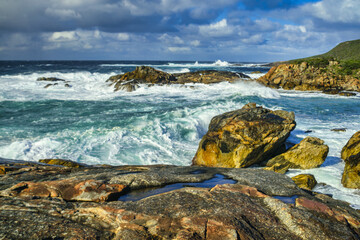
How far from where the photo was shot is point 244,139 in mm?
11234

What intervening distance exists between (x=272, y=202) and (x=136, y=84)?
3637 cm

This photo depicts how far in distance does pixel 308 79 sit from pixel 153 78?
2859 centimetres

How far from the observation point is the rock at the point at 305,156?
417 inches

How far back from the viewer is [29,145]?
13273 millimetres

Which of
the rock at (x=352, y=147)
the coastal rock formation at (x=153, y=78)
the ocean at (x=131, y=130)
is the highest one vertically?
the coastal rock formation at (x=153, y=78)

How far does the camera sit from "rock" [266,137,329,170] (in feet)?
34.7

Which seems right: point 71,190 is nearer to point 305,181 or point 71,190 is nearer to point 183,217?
point 183,217

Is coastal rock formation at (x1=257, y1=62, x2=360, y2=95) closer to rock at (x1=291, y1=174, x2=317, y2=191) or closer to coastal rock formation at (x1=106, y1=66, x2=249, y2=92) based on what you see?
coastal rock formation at (x1=106, y1=66, x2=249, y2=92)

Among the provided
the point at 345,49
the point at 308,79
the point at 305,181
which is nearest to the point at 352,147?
the point at 305,181

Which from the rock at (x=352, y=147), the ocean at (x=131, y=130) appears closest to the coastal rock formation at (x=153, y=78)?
the ocean at (x=131, y=130)

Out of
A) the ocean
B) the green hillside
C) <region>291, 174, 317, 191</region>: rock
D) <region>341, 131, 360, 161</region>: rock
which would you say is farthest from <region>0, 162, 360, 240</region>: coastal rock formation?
the green hillside

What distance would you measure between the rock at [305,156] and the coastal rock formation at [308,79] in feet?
109

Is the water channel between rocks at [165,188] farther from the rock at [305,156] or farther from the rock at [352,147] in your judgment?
the rock at [352,147]

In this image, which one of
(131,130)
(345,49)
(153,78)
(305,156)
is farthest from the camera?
(345,49)
